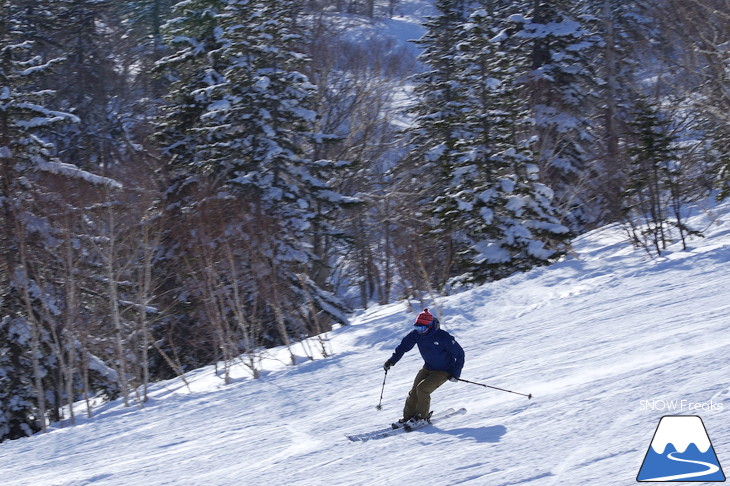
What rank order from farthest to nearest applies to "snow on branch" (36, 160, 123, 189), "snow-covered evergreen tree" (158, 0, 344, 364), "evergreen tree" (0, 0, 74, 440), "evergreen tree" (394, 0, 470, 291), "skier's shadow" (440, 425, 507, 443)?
1. "evergreen tree" (394, 0, 470, 291)
2. "snow-covered evergreen tree" (158, 0, 344, 364)
3. "snow on branch" (36, 160, 123, 189)
4. "evergreen tree" (0, 0, 74, 440)
5. "skier's shadow" (440, 425, 507, 443)

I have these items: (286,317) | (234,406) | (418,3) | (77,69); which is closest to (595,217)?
(286,317)

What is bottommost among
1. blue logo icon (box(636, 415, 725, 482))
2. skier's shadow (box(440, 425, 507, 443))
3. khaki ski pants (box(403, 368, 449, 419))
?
blue logo icon (box(636, 415, 725, 482))

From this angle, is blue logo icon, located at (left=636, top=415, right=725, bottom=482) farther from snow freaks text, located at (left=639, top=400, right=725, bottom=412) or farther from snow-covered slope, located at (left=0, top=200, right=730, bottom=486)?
snow freaks text, located at (left=639, top=400, right=725, bottom=412)

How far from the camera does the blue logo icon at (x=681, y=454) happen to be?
19.9 ft

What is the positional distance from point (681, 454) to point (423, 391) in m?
2.92

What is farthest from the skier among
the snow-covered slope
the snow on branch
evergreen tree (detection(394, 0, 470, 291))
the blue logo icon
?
evergreen tree (detection(394, 0, 470, 291))

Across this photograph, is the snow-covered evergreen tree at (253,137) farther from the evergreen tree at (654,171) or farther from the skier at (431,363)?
the skier at (431,363)

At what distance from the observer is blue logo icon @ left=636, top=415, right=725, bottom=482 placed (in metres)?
6.07

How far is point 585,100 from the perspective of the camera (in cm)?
2391

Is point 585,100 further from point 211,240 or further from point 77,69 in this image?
point 77,69

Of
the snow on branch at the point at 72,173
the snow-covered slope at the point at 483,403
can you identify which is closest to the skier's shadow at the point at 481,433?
the snow-covered slope at the point at 483,403

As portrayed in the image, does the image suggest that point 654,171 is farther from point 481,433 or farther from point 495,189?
point 481,433

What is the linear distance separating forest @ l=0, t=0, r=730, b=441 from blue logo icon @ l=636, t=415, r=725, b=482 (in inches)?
291

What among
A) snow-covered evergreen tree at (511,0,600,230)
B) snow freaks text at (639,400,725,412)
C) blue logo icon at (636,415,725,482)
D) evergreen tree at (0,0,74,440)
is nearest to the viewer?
blue logo icon at (636,415,725,482)
